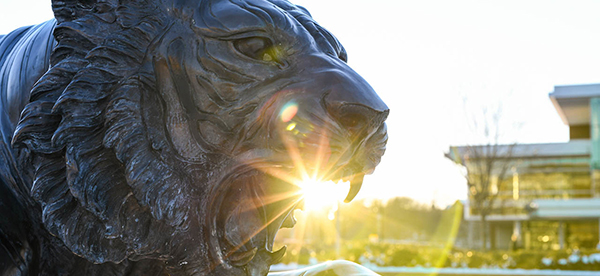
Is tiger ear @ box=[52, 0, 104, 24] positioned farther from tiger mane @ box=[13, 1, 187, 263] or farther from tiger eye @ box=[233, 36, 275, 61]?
tiger eye @ box=[233, 36, 275, 61]

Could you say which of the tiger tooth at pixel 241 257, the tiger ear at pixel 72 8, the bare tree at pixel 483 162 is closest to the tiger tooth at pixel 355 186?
the tiger tooth at pixel 241 257

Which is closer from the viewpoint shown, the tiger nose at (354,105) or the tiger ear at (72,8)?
the tiger nose at (354,105)

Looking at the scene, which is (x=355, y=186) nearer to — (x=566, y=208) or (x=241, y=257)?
(x=241, y=257)

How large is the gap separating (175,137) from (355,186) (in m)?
→ 0.39

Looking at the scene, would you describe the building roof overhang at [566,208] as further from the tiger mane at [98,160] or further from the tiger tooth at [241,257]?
the tiger mane at [98,160]

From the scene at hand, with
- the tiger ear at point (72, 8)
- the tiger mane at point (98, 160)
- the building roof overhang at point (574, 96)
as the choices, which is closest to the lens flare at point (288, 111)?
the tiger mane at point (98, 160)

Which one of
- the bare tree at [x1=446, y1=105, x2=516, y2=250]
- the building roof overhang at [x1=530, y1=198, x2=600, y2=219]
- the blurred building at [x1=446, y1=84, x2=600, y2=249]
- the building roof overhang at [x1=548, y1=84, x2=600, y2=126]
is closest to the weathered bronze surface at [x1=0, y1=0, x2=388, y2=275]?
the bare tree at [x1=446, y1=105, x2=516, y2=250]

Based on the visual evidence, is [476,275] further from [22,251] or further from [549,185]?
[549,185]

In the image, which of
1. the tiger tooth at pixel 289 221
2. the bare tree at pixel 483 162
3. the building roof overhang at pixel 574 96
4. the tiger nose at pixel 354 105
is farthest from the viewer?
the building roof overhang at pixel 574 96

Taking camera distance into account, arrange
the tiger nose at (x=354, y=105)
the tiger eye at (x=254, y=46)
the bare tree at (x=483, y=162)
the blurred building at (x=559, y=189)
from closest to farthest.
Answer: the tiger nose at (x=354, y=105)
the tiger eye at (x=254, y=46)
the bare tree at (x=483, y=162)
the blurred building at (x=559, y=189)

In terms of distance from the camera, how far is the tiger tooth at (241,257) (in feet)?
3.74

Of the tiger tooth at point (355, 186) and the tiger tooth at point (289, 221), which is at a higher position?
the tiger tooth at point (355, 186)

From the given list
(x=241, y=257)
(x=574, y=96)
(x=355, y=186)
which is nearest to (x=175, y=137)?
(x=241, y=257)

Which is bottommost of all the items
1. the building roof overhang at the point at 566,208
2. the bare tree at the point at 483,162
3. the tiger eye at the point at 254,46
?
the building roof overhang at the point at 566,208
